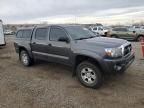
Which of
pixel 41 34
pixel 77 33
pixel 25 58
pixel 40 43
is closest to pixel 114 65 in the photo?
pixel 77 33

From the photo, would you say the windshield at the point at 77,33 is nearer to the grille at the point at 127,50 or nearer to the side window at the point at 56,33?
the side window at the point at 56,33

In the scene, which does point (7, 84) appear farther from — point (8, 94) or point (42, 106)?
point (42, 106)

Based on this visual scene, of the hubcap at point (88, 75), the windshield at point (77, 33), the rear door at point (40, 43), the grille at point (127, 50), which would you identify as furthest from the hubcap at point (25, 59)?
the grille at point (127, 50)

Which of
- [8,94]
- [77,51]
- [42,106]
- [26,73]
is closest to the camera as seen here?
[42,106]

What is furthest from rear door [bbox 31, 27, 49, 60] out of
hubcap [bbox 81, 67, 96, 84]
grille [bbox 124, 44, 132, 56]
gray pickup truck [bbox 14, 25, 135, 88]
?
grille [bbox 124, 44, 132, 56]

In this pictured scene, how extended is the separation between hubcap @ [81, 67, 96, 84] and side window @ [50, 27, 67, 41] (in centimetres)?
138

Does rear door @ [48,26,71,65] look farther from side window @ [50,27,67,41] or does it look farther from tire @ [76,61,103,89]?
tire @ [76,61,103,89]

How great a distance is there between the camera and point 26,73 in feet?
24.0

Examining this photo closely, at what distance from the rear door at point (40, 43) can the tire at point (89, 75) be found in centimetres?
180

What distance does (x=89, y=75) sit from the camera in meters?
5.48

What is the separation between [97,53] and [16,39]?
16.3 feet

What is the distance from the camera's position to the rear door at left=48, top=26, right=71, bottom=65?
599 cm

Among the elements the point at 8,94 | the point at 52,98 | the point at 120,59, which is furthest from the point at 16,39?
the point at 120,59

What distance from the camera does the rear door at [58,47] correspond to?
599 cm
